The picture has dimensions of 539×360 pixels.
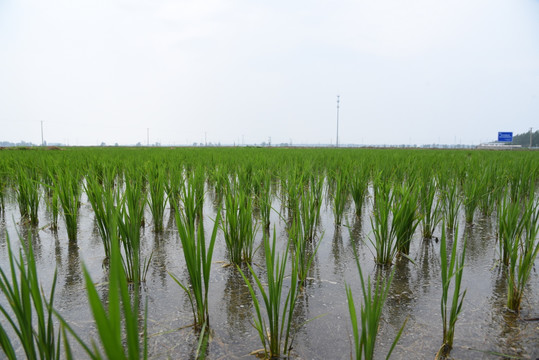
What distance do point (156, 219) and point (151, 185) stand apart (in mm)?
322

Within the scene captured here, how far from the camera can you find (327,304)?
1636 mm

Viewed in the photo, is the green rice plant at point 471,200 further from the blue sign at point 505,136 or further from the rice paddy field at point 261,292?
the blue sign at point 505,136

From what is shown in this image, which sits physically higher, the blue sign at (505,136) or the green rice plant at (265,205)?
the blue sign at (505,136)

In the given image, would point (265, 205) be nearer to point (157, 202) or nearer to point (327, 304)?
point (157, 202)

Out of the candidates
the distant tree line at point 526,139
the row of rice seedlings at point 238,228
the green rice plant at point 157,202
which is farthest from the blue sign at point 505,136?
the row of rice seedlings at point 238,228

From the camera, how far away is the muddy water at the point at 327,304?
1293mm

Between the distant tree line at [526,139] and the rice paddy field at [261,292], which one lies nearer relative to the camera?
the rice paddy field at [261,292]

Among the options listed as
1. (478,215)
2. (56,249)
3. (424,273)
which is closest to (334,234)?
(424,273)

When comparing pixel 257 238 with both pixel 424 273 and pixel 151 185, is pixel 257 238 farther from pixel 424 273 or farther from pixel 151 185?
pixel 424 273

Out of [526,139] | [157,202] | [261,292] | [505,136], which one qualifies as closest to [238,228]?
[261,292]

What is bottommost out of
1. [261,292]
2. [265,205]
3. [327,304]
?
[327,304]

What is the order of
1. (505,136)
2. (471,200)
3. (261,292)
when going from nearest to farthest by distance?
(261,292)
(471,200)
(505,136)

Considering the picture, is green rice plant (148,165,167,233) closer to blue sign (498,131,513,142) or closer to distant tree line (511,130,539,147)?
blue sign (498,131,513,142)

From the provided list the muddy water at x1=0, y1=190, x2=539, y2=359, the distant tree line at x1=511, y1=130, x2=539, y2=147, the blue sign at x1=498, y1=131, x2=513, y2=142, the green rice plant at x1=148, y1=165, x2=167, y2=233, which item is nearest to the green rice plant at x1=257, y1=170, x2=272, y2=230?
the muddy water at x1=0, y1=190, x2=539, y2=359
